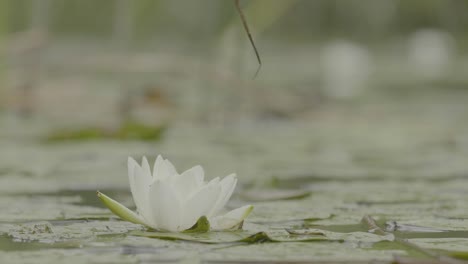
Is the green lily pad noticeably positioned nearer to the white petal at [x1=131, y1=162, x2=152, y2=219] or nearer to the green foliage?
the white petal at [x1=131, y1=162, x2=152, y2=219]

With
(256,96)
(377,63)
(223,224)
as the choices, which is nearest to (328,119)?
(256,96)

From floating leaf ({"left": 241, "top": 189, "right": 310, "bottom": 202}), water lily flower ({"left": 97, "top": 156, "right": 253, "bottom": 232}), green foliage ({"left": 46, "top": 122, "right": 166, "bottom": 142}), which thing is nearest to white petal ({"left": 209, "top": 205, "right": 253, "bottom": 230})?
water lily flower ({"left": 97, "top": 156, "right": 253, "bottom": 232})

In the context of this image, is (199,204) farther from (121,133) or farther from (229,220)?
(121,133)

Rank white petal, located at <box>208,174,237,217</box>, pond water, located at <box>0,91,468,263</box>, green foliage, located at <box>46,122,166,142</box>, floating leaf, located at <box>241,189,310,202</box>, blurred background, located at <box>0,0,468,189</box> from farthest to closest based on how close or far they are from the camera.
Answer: green foliage, located at <box>46,122,166,142</box>, blurred background, located at <box>0,0,468,189</box>, floating leaf, located at <box>241,189,310,202</box>, white petal, located at <box>208,174,237,217</box>, pond water, located at <box>0,91,468,263</box>

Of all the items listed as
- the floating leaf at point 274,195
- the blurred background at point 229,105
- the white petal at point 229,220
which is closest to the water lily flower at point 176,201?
the white petal at point 229,220

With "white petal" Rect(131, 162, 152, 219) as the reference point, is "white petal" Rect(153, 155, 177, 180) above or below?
above

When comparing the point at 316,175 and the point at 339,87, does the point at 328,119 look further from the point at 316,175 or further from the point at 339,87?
the point at 339,87
